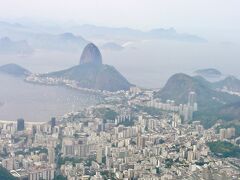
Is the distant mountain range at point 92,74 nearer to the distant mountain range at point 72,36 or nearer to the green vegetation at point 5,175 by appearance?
the green vegetation at point 5,175

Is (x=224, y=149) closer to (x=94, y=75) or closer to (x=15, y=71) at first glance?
(x=94, y=75)

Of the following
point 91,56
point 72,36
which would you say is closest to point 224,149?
point 91,56

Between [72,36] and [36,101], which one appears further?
[72,36]

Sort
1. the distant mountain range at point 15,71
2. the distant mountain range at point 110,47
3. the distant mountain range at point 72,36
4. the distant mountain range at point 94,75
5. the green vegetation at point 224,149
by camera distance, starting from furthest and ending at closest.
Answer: the distant mountain range at point 110,47 → the distant mountain range at point 72,36 → the distant mountain range at point 15,71 → the distant mountain range at point 94,75 → the green vegetation at point 224,149

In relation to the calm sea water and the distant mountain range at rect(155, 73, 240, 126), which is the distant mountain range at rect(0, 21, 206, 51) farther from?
the distant mountain range at rect(155, 73, 240, 126)

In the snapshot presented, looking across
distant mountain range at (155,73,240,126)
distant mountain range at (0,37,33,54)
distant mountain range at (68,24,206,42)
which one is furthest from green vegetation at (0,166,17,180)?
distant mountain range at (68,24,206,42)

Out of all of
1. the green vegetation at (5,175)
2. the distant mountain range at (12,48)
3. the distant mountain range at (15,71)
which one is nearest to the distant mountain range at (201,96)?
the green vegetation at (5,175)
